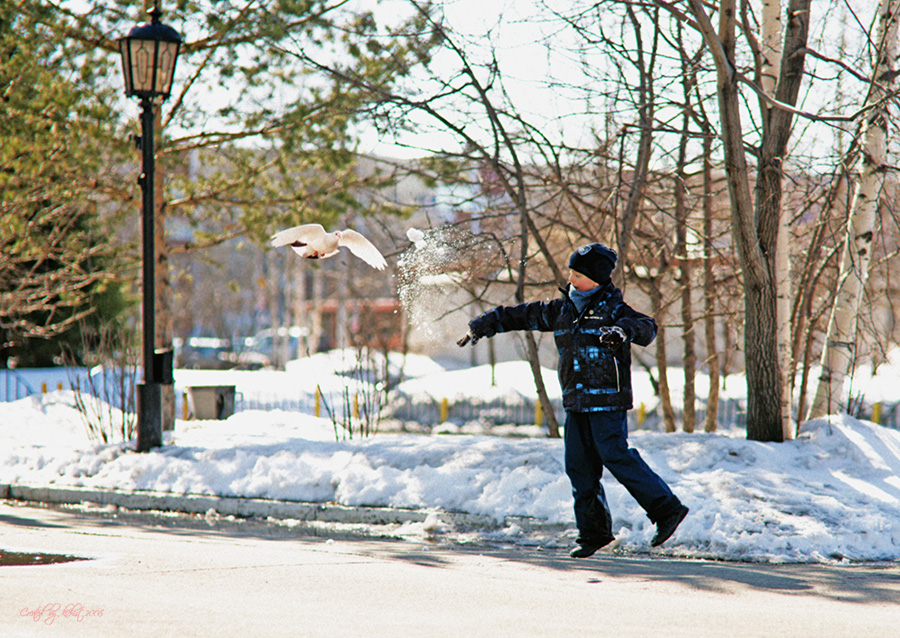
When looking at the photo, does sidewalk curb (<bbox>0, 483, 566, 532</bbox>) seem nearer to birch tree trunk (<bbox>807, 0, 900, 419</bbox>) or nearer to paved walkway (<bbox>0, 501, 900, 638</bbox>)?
paved walkway (<bbox>0, 501, 900, 638</bbox>)

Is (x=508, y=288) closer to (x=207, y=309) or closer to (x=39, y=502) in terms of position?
(x=39, y=502)

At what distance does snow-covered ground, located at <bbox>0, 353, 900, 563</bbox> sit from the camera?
250 inches

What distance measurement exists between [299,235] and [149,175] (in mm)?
3294

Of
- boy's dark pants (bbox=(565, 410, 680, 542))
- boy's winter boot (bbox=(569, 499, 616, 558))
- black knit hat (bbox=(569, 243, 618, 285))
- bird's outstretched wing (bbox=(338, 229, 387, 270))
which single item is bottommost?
boy's winter boot (bbox=(569, 499, 616, 558))

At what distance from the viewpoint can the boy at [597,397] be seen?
563 cm

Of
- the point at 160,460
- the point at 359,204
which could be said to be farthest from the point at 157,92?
the point at 359,204

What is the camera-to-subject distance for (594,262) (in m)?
5.71

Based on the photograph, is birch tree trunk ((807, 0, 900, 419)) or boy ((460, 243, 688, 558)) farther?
birch tree trunk ((807, 0, 900, 419))

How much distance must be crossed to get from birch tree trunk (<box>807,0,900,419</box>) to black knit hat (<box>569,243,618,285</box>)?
12.6 ft

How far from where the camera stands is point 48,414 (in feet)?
50.1

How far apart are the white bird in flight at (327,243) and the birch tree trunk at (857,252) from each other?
15.0 ft

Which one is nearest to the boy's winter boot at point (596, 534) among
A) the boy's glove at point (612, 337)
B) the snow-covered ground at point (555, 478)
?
the snow-covered ground at point (555, 478)

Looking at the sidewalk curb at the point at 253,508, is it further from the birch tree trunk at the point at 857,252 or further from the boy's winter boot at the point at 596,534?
the birch tree trunk at the point at 857,252

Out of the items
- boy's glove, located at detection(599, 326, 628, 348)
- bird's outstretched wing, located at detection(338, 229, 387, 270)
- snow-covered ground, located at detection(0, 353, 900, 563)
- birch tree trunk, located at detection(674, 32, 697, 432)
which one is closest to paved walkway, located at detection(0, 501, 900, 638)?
snow-covered ground, located at detection(0, 353, 900, 563)
